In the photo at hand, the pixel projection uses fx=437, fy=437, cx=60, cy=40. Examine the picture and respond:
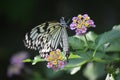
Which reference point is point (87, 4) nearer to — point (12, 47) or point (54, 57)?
point (12, 47)

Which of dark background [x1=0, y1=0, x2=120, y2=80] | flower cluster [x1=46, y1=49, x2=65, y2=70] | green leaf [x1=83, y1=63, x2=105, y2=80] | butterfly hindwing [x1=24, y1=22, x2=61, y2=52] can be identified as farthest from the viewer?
dark background [x1=0, y1=0, x2=120, y2=80]

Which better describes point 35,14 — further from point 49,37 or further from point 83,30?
point 83,30

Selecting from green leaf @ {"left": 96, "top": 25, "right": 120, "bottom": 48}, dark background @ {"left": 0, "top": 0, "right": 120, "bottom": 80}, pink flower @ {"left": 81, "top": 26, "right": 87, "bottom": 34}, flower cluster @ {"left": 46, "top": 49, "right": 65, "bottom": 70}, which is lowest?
flower cluster @ {"left": 46, "top": 49, "right": 65, "bottom": 70}

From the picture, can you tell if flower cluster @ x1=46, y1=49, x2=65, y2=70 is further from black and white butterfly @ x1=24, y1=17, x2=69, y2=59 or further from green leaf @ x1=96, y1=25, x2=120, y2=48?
green leaf @ x1=96, y1=25, x2=120, y2=48

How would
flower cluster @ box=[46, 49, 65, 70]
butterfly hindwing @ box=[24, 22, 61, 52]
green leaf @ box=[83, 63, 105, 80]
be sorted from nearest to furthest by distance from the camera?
flower cluster @ box=[46, 49, 65, 70]
butterfly hindwing @ box=[24, 22, 61, 52]
green leaf @ box=[83, 63, 105, 80]

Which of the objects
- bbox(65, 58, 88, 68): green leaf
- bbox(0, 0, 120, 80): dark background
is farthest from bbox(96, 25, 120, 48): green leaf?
bbox(0, 0, 120, 80): dark background

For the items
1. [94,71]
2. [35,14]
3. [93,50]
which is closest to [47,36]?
[93,50]

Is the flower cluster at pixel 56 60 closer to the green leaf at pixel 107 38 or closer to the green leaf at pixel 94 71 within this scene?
the green leaf at pixel 107 38

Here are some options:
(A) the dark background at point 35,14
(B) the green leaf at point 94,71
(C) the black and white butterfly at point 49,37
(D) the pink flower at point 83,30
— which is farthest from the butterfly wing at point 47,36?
(A) the dark background at point 35,14
